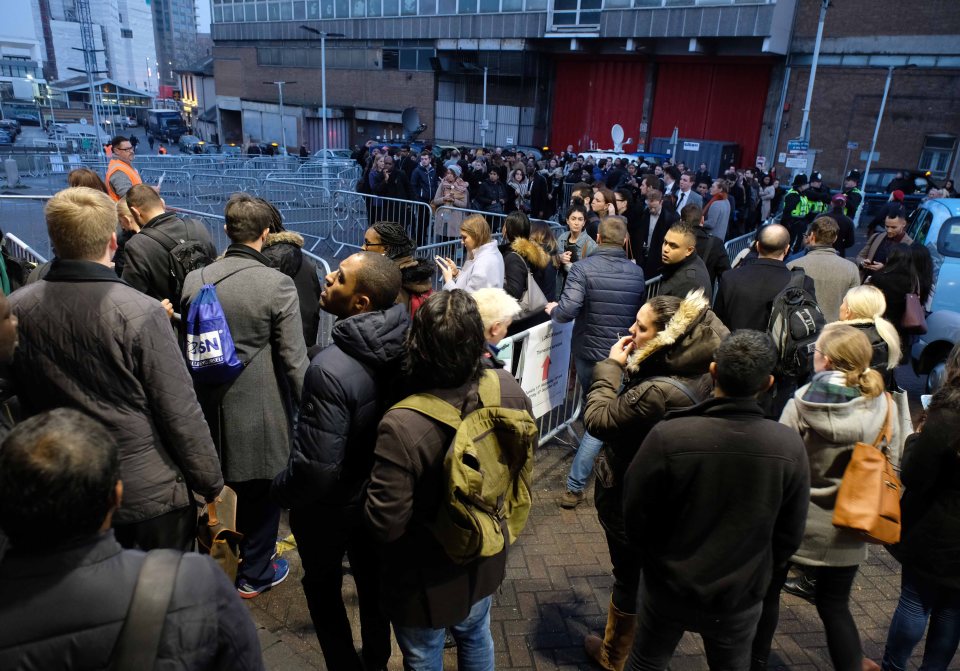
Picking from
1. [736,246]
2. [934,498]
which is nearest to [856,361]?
[934,498]

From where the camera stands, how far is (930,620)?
2.90 meters

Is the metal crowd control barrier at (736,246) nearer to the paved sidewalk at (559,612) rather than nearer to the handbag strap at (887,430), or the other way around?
the paved sidewalk at (559,612)

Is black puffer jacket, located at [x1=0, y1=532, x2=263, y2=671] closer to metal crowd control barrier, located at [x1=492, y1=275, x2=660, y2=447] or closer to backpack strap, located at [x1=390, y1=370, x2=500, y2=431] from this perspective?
backpack strap, located at [x1=390, y1=370, x2=500, y2=431]

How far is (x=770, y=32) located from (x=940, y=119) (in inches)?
329

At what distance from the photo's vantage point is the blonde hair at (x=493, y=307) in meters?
3.12

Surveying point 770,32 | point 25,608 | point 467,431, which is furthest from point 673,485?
point 770,32

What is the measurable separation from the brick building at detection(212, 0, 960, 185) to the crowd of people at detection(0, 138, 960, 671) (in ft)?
103

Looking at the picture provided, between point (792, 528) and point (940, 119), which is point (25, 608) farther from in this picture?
point (940, 119)

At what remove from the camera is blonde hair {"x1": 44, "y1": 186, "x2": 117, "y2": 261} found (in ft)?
8.11

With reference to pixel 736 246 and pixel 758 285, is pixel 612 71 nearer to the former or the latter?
pixel 736 246

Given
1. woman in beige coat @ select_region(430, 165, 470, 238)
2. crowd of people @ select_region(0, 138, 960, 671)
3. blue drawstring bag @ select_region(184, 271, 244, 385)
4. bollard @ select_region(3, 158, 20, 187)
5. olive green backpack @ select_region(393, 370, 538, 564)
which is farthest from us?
bollard @ select_region(3, 158, 20, 187)

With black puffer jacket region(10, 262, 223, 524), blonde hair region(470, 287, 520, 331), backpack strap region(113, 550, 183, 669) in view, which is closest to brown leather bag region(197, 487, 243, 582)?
black puffer jacket region(10, 262, 223, 524)

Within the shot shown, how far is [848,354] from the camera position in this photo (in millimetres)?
2711

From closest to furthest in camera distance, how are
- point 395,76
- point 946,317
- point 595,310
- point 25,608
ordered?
point 25,608 < point 595,310 < point 946,317 < point 395,76
